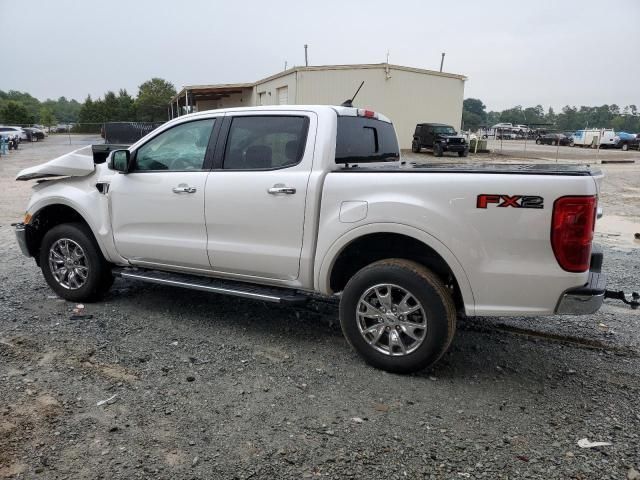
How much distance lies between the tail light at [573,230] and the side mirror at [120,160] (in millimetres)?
3576

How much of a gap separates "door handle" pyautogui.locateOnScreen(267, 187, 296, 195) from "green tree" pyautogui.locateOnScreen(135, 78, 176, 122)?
6311cm

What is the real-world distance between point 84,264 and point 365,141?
3000mm

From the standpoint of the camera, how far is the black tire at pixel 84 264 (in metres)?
5.05

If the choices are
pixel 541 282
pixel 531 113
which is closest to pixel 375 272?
pixel 541 282

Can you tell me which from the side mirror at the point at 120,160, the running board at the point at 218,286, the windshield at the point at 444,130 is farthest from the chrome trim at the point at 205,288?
the windshield at the point at 444,130

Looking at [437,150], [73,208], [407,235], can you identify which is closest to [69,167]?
[73,208]

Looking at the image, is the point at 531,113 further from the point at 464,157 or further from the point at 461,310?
the point at 461,310

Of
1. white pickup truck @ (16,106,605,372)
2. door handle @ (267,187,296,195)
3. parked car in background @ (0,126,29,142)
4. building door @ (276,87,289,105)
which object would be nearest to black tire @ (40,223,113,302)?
white pickup truck @ (16,106,605,372)

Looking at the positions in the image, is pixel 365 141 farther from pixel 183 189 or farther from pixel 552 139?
pixel 552 139

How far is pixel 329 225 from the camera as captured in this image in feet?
12.7

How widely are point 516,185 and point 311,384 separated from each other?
190 centimetres

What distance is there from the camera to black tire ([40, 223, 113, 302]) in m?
5.05

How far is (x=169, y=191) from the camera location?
179 inches

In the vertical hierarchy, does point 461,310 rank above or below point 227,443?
above
